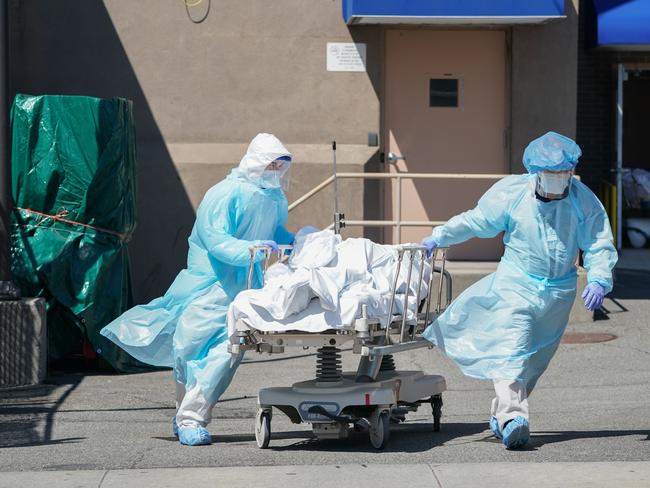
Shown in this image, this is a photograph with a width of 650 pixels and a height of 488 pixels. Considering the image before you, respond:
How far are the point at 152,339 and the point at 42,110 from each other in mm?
3471

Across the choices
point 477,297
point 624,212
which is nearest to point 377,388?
point 477,297

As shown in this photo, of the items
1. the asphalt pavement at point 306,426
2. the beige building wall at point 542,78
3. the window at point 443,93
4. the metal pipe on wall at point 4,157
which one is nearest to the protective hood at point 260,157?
the asphalt pavement at point 306,426

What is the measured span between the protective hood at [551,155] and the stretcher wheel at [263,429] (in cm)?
213

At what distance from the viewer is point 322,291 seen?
277 inches

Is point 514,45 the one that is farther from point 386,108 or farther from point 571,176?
point 571,176

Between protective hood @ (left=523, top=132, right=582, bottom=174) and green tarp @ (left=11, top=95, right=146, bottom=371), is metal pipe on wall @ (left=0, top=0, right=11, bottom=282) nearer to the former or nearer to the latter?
green tarp @ (left=11, top=95, right=146, bottom=371)

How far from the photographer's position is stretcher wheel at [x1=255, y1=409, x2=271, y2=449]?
7520 mm

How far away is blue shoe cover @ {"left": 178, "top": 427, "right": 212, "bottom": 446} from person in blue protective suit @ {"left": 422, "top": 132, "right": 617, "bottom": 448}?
1.45 m

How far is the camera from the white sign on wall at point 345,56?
44.1ft

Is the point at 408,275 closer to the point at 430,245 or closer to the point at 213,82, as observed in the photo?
the point at 430,245

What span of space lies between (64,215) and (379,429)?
4.25m

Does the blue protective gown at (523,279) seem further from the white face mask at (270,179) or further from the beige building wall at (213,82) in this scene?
the beige building wall at (213,82)

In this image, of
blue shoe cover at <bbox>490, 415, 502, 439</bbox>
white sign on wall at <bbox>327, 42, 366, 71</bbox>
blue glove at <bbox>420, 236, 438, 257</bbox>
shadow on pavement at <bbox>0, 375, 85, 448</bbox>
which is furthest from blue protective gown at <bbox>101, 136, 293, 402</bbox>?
white sign on wall at <bbox>327, 42, 366, 71</bbox>

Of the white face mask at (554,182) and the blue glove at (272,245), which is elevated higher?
the white face mask at (554,182)
